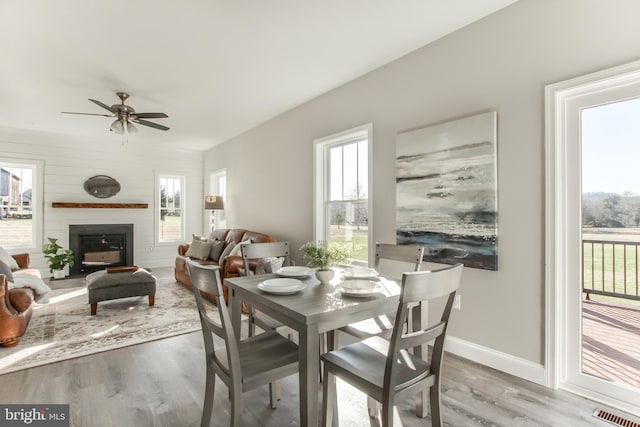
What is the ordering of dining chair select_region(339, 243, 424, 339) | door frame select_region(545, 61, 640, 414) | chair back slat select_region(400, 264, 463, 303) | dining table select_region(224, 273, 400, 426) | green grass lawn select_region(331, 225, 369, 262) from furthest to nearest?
green grass lawn select_region(331, 225, 369, 262) < door frame select_region(545, 61, 640, 414) < dining chair select_region(339, 243, 424, 339) < dining table select_region(224, 273, 400, 426) < chair back slat select_region(400, 264, 463, 303)

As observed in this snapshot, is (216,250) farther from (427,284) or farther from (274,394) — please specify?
(427,284)

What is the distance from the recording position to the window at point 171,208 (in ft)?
24.6

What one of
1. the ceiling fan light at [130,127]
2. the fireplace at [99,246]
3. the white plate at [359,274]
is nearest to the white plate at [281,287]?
the white plate at [359,274]

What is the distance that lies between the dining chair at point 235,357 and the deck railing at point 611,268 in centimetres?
204

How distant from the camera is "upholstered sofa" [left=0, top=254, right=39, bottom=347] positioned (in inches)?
115

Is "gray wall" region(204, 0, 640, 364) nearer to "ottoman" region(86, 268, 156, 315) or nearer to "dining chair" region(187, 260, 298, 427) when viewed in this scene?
"dining chair" region(187, 260, 298, 427)

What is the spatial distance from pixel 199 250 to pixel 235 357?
173 inches

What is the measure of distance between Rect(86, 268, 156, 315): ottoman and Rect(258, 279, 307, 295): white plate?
3.09 metres

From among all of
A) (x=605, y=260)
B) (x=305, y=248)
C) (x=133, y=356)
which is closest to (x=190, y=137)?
(x=133, y=356)

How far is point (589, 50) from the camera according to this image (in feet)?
6.80

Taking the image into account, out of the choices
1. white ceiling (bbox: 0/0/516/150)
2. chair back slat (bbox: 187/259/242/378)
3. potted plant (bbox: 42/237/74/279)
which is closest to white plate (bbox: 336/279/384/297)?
chair back slat (bbox: 187/259/242/378)

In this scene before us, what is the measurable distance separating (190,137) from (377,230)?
4.84 metres

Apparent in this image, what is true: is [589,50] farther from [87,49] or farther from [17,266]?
[17,266]

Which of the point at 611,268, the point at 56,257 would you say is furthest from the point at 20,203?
the point at 611,268
